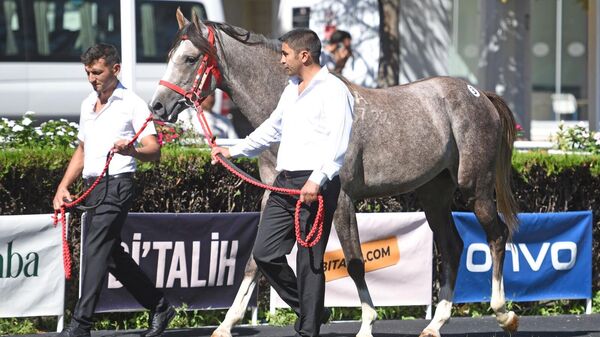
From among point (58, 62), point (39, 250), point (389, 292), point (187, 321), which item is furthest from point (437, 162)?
point (58, 62)

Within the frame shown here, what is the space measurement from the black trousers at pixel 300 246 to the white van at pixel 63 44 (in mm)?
9790

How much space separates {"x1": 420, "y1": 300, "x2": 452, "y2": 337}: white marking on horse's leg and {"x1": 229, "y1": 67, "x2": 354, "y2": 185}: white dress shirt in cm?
207

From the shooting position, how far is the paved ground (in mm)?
8977

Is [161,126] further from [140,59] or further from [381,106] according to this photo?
[140,59]

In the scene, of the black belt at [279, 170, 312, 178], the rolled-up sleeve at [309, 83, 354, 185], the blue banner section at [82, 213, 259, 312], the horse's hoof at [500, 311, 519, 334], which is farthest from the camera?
the blue banner section at [82, 213, 259, 312]

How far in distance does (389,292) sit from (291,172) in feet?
9.19

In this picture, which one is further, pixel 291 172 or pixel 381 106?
pixel 381 106

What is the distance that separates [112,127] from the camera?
7.64 m

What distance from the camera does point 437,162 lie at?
28.2 ft

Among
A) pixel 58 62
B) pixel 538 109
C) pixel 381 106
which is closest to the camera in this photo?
pixel 381 106

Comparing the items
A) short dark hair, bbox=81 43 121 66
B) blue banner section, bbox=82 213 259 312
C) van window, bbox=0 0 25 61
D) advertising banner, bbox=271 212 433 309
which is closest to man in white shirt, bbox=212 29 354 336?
short dark hair, bbox=81 43 121 66

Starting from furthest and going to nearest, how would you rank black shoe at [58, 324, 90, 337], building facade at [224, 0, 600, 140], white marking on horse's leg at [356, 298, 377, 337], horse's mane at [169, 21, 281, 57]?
building facade at [224, 0, 600, 140]
horse's mane at [169, 21, 281, 57]
white marking on horse's leg at [356, 298, 377, 337]
black shoe at [58, 324, 90, 337]

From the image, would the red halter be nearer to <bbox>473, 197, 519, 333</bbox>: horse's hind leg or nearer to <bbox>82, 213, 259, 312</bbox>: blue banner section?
<bbox>82, 213, 259, 312</bbox>: blue banner section

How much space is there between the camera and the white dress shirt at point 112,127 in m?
7.65
